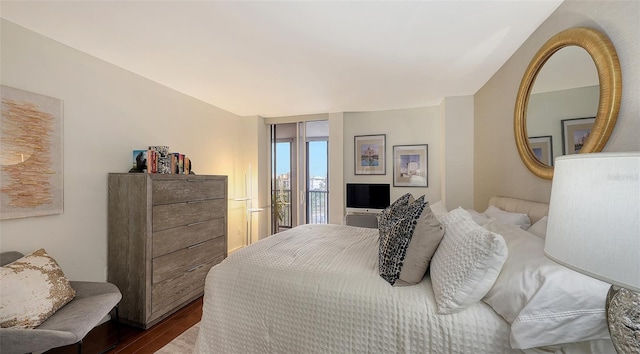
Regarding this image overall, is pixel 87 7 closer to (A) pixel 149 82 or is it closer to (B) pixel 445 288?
(A) pixel 149 82

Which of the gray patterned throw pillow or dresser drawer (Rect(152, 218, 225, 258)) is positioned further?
dresser drawer (Rect(152, 218, 225, 258))

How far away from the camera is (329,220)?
419 centimetres

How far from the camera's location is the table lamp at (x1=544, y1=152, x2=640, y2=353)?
58 cm

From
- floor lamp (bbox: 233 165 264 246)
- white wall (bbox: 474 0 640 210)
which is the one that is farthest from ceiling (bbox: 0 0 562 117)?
floor lamp (bbox: 233 165 264 246)

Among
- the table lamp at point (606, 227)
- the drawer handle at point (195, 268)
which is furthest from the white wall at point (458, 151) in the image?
the drawer handle at point (195, 268)

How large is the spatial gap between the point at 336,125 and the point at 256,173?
1.66m

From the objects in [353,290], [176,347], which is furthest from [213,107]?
[353,290]

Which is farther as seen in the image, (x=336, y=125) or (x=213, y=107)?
(x=336, y=125)

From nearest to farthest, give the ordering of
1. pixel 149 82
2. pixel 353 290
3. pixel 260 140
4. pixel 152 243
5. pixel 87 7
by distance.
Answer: pixel 353 290 < pixel 87 7 < pixel 152 243 < pixel 149 82 < pixel 260 140

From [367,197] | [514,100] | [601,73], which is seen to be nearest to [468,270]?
[601,73]

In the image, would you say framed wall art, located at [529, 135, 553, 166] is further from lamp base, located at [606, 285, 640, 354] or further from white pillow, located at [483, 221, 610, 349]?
lamp base, located at [606, 285, 640, 354]

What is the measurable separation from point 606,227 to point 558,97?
1.28 m

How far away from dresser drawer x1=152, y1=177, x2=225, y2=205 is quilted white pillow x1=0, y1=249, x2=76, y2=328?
76 centimetres

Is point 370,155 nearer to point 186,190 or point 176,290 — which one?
point 186,190
